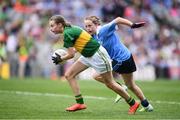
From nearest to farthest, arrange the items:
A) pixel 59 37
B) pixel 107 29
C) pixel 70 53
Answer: pixel 70 53 → pixel 107 29 → pixel 59 37

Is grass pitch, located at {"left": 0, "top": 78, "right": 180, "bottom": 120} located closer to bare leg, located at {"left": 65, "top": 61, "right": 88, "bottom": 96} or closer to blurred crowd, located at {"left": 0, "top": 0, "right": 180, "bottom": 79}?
bare leg, located at {"left": 65, "top": 61, "right": 88, "bottom": 96}

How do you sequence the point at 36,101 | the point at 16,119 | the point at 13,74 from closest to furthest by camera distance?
1. the point at 16,119
2. the point at 36,101
3. the point at 13,74

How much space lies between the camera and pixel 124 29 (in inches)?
1278

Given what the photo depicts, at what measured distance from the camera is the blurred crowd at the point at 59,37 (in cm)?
3212

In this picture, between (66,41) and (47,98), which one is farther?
(47,98)

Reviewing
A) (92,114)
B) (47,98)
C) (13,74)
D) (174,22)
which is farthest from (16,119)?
(174,22)

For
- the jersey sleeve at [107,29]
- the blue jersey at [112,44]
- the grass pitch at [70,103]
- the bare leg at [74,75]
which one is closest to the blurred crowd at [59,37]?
the grass pitch at [70,103]

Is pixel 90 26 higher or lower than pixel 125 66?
higher

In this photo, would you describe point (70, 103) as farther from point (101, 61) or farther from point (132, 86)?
point (101, 61)

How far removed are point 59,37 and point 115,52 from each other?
17314mm

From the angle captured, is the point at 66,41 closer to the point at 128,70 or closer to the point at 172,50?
the point at 128,70

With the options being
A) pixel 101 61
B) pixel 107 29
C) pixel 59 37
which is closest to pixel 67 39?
pixel 101 61

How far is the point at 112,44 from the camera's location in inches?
577

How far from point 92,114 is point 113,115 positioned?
45 cm
